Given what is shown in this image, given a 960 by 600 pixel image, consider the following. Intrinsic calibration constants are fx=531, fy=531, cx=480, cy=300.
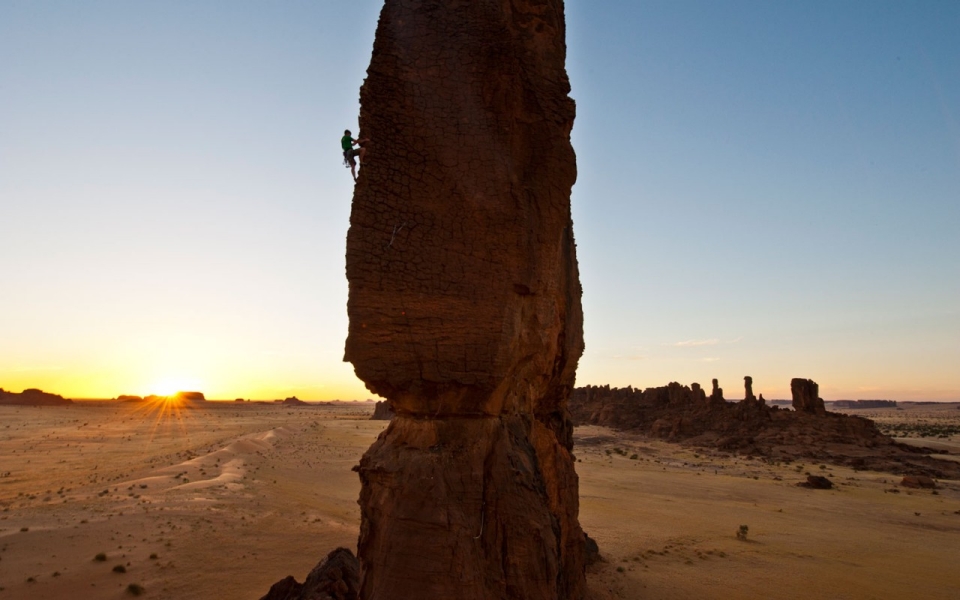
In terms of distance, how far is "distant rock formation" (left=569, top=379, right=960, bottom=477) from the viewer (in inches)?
1248

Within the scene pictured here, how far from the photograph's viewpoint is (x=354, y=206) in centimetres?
552

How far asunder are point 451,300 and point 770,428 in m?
41.3

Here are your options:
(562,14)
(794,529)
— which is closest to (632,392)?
(794,529)

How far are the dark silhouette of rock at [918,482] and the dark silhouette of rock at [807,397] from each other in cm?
1778

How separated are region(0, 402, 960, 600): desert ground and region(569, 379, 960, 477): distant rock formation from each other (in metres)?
Answer: 7.06

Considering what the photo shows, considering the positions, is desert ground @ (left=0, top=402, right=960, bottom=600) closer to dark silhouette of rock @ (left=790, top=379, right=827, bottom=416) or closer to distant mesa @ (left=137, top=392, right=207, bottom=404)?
dark silhouette of rock @ (left=790, top=379, right=827, bottom=416)

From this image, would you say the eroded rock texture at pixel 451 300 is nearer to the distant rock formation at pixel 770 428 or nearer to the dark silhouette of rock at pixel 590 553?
the dark silhouette of rock at pixel 590 553

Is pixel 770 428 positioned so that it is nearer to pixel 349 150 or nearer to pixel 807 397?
pixel 807 397

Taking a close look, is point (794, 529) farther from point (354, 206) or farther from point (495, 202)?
point (354, 206)

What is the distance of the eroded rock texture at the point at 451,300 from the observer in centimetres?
525

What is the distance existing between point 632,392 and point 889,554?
52049mm

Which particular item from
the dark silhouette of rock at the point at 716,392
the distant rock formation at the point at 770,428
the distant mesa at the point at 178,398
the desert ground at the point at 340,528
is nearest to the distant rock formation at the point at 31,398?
the distant mesa at the point at 178,398

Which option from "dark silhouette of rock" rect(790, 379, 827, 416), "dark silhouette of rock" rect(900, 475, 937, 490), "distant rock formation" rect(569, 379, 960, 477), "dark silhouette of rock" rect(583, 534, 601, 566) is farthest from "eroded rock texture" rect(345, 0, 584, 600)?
"dark silhouette of rock" rect(790, 379, 827, 416)

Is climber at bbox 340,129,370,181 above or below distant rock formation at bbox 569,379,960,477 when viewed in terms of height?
→ above
